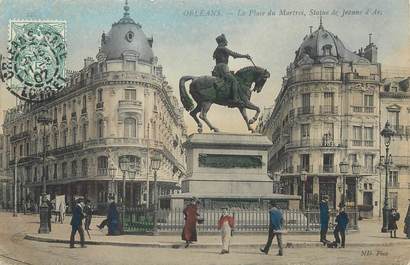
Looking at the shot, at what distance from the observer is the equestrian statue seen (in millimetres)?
23391

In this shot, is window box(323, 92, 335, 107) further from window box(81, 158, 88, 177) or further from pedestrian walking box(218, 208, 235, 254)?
pedestrian walking box(218, 208, 235, 254)

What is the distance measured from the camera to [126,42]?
27297mm

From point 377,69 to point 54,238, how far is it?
19.6 m

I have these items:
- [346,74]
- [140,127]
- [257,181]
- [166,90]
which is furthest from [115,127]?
[346,74]

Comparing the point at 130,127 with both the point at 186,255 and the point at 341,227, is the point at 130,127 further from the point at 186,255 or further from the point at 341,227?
the point at 186,255

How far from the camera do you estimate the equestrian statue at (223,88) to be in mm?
23391

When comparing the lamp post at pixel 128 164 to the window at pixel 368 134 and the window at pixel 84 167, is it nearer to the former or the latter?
the window at pixel 84 167

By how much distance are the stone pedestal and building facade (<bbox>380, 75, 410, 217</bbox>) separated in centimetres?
721

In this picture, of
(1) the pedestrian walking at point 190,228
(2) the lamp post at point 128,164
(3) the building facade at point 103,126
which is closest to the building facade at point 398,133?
(3) the building facade at point 103,126

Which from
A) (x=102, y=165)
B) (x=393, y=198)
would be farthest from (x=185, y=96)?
(x=393, y=198)

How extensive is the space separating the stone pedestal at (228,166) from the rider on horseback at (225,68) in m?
1.30

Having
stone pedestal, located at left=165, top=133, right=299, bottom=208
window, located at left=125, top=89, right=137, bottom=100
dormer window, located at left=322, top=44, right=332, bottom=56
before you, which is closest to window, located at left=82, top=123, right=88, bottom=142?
window, located at left=125, top=89, right=137, bottom=100

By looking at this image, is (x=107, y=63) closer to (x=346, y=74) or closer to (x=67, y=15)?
(x=67, y=15)

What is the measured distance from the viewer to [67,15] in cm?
2111
